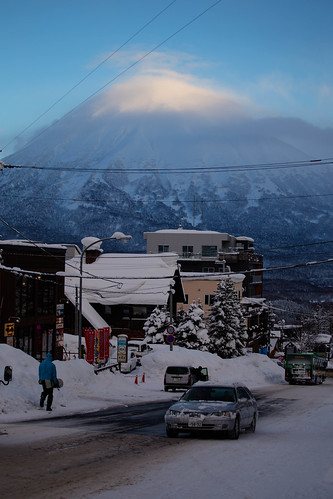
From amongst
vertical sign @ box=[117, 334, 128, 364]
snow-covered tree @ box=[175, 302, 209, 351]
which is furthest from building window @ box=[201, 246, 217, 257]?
vertical sign @ box=[117, 334, 128, 364]

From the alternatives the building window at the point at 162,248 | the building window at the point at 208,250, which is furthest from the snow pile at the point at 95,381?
the building window at the point at 162,248

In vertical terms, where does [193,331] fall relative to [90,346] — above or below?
above

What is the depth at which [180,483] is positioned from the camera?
35.8 feet

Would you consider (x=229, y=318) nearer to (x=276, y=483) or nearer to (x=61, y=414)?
(x=61, y=414)

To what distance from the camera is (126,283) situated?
7631 cm

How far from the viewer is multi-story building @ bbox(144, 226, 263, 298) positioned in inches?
4402

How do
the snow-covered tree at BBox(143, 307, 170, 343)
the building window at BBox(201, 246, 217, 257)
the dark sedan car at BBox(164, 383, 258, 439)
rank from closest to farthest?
1. the dark sedan car at BBox(164, 383, 258, 439)
2. the snow-covered tree at BBox(143, 307, 170, 343)
3. the building window at BBox(201, 246, 217, 257)

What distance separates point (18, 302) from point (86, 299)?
29085 millimetres

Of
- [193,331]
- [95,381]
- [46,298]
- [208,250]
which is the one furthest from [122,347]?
[208,250]

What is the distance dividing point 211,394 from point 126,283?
58.5 m

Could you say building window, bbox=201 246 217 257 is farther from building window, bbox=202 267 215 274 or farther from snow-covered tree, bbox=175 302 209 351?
snow-covered tree, bbox=175 302 209 351

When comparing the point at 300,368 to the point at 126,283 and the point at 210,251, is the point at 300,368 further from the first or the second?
the point at 210,251

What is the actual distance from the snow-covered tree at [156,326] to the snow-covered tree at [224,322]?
4.46 m

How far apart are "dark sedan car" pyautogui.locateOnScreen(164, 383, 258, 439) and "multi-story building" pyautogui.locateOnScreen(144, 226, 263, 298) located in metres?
92.3
